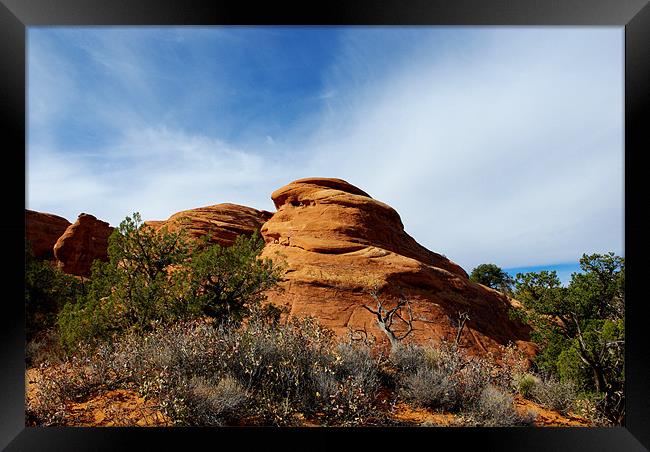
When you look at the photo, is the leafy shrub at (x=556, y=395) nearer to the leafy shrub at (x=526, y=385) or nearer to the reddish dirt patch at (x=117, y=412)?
the leafy shrub at (x=526, y=385)

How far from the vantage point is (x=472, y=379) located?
168 inches

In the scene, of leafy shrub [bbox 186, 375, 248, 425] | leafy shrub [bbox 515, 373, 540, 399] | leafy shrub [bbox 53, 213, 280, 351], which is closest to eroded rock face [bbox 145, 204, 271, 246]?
leafy shrub [bbox 53, 213, 280, 351]

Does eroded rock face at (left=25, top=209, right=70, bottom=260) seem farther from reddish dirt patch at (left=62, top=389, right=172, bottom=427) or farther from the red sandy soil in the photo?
reddish dirt patch at (left=62, top=389, right=172, bottom=427)

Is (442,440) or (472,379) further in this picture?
(472,379)

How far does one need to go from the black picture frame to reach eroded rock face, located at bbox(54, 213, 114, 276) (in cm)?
1883

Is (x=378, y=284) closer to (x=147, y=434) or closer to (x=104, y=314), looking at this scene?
(x=104, y=314)

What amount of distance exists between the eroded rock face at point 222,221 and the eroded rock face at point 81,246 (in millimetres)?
6124

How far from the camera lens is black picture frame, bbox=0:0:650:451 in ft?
9.07

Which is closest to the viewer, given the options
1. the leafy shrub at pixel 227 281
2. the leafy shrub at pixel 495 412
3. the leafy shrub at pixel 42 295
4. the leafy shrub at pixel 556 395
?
the leafy shrub at pixel 495 412

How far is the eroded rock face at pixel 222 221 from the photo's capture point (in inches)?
607

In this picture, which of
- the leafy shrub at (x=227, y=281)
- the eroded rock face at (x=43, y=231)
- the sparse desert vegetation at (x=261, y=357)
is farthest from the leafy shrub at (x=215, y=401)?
the eroded rock face at (x=43, y=231)

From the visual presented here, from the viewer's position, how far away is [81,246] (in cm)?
2047
